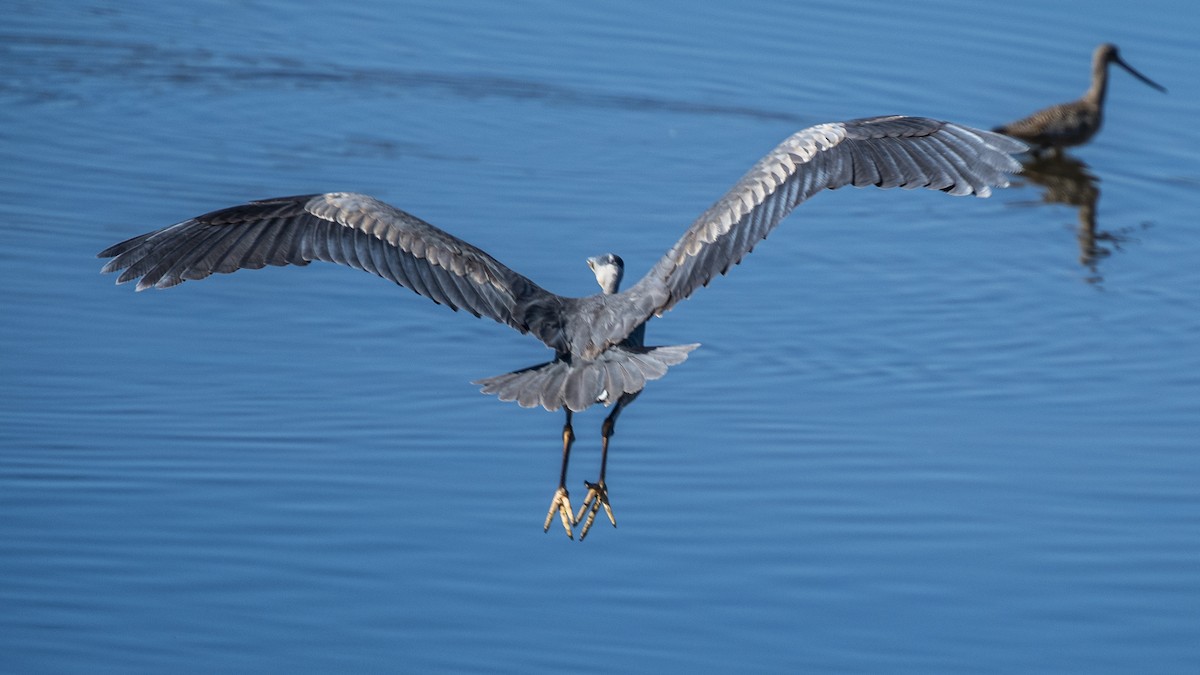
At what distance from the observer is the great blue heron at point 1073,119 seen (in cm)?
1267

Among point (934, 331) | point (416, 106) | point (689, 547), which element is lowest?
point (689, 547)

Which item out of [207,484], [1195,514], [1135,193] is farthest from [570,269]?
[1135,193]

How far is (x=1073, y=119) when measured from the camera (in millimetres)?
12781

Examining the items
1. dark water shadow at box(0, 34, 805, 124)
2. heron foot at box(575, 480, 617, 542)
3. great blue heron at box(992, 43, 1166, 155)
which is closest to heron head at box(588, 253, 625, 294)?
heron foot at box(575, 480, 617, 542)

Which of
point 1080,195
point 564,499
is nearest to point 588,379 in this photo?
point 564,499

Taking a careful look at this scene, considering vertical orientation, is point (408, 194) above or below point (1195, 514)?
above

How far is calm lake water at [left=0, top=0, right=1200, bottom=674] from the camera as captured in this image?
6.65 metres

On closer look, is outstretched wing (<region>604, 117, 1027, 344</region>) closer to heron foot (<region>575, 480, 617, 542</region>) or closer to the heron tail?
the heron tail

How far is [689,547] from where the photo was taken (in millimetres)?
7129

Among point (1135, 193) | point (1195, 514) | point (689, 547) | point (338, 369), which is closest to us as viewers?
point (689, 547)

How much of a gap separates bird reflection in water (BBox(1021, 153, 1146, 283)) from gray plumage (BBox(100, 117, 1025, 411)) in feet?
14.1

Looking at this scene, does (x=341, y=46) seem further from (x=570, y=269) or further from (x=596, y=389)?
(x=596, y=389)

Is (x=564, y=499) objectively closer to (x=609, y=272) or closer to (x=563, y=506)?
(x=563, y=506)

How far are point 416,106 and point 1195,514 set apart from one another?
670 centimetres
